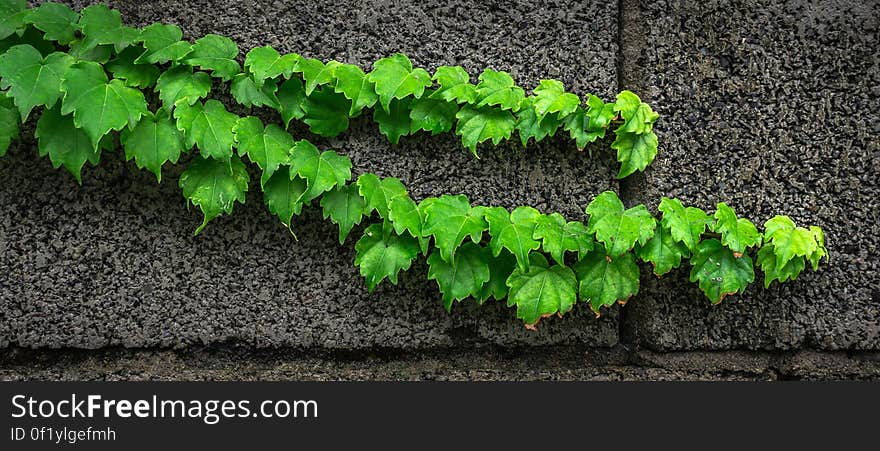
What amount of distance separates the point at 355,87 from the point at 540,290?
61cm

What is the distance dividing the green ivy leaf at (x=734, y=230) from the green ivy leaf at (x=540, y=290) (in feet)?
1.12

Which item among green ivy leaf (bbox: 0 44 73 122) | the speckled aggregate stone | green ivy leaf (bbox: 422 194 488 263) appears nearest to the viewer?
green ivy leaf (bbox: 0 44 73 122)

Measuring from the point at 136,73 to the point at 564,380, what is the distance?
3.96 ft

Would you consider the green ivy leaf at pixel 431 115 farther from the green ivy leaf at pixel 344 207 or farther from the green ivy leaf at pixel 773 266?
the green ivy leaf at pixel 773 266

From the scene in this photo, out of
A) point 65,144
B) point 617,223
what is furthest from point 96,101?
point 617,223

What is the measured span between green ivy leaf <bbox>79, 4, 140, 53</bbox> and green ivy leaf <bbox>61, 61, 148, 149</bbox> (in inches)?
2.6

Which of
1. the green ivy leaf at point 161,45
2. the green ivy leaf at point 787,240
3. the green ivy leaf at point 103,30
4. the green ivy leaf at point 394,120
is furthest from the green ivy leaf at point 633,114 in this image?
the green ivy leaf at point 103,30

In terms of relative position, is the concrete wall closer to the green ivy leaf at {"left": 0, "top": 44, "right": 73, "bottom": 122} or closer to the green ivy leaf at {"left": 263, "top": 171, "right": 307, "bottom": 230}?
the green ivy leaf at {"left": 263, "top": 171, "right": 307, "bottom": 230}

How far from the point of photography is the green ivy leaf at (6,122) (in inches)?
60.2

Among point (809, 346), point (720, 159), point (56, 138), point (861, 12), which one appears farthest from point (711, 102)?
point (56, 138)

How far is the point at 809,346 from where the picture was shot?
5.70 feet

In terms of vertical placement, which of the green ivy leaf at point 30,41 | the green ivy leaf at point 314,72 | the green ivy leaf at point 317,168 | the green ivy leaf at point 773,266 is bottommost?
the green ivy leaf at point 773,266

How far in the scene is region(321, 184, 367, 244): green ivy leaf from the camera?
1.61 metres

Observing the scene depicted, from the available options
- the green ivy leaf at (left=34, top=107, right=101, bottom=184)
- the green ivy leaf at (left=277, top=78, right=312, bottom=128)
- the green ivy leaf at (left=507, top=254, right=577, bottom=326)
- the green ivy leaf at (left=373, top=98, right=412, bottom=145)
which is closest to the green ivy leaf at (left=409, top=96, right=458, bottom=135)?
the green ivy leaf at (left=373, top=98, right=412, bottom=145)
